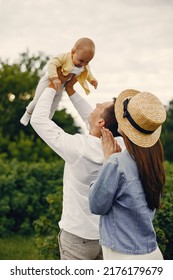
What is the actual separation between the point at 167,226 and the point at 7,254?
8.26ft

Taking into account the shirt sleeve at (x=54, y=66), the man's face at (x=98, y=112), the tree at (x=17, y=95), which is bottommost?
the tree at (x=17, y=95)

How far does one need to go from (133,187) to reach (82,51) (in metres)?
1.31

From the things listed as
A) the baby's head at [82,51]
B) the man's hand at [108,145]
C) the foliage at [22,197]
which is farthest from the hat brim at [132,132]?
the foliage at [22,197]

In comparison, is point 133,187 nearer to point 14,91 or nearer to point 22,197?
point 22,197

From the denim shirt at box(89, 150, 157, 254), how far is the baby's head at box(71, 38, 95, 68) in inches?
44.3

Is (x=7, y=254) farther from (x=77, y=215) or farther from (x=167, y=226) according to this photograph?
(x=77, y=215)

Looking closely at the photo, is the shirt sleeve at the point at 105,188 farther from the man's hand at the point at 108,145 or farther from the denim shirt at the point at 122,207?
the man's hand at the point at 108,145

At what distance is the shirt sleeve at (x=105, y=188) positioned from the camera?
8.94 ft

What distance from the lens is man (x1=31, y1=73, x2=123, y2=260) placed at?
10.3 ft

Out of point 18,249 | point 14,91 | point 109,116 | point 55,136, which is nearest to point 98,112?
point 109,116

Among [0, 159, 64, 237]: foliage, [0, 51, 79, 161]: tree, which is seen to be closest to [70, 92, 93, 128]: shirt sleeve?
[0, 159, 64, 237]: foliage

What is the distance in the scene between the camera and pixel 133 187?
2.77m
